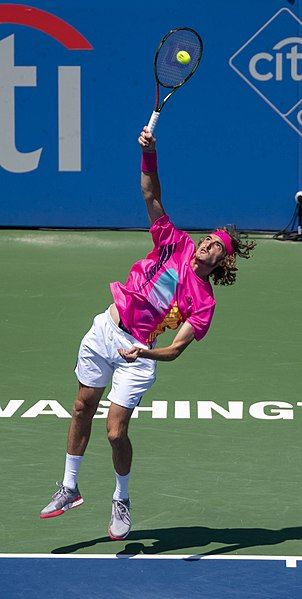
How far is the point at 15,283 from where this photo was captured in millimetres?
15352

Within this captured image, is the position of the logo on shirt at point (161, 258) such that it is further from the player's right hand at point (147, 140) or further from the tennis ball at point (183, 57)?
the tennis ball at point (183, 57)

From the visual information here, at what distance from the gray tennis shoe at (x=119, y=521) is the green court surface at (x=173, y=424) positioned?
0.22 ft

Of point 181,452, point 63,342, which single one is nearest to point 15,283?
point 63,342

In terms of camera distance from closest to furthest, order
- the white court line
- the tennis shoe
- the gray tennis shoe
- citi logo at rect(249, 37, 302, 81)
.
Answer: the white court line < the gray tennis shoe < the tennis shoe < citi logo at rect(249, 37, 302, 81)

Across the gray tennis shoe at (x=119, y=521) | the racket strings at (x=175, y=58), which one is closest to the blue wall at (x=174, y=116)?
the racket strings at (x=175, y=58)

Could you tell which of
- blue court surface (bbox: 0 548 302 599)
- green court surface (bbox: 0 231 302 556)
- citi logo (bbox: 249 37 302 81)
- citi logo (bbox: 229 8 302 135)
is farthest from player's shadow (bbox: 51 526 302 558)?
citi logo (bbox: 249 37 302 81)

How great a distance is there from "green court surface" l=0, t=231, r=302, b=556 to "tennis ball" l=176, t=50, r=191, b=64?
9.16ft

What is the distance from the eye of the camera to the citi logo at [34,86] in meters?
17.1

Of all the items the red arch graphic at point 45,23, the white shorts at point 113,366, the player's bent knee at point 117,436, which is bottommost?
the player's bent knee at point 117,436

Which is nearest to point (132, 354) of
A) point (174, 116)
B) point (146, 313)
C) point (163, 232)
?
point (146, 313)

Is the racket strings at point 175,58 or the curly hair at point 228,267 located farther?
the racket strings at point 175,58

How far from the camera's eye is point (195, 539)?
8.80 metres

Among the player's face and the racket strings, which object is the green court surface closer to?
the player's face

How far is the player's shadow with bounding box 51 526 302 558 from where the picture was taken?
28.2 ft
